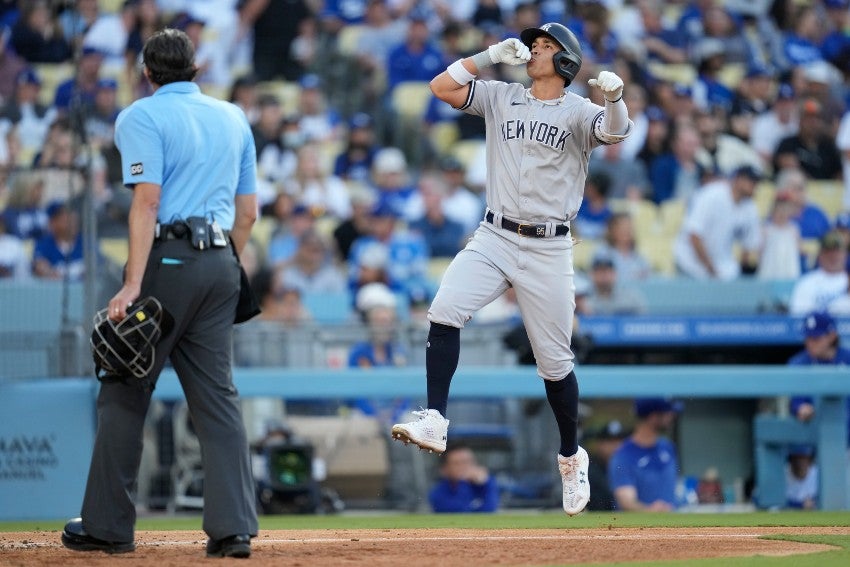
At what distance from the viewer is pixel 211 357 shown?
5309 millimetres

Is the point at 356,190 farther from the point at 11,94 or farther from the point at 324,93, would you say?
the point at 11,94

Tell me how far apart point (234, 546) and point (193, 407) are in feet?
1.75

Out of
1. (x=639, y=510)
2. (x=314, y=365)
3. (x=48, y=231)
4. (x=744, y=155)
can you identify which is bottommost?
(x=639, y=510)

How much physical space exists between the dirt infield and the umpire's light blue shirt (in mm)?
1277

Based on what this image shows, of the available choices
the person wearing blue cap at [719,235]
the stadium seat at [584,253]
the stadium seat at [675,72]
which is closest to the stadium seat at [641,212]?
the person wearing blue cap at [719,235]

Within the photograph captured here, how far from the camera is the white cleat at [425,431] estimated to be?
5.98 meters

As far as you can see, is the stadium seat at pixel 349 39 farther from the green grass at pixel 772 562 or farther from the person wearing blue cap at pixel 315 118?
the green grass at pixel 772 562

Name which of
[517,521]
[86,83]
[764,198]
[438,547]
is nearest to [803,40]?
→ [764,198]

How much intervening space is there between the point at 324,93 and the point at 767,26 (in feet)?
18.3

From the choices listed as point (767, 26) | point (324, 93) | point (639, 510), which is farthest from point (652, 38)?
point (639, 510)

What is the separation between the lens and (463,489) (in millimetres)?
8938

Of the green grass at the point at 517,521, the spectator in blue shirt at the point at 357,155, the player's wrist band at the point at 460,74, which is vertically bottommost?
the green grass at the point at 517,521

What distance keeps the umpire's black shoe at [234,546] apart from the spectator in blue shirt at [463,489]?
3779 millimetres

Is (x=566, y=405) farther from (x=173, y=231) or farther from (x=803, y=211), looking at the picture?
(x=803, y=211)
